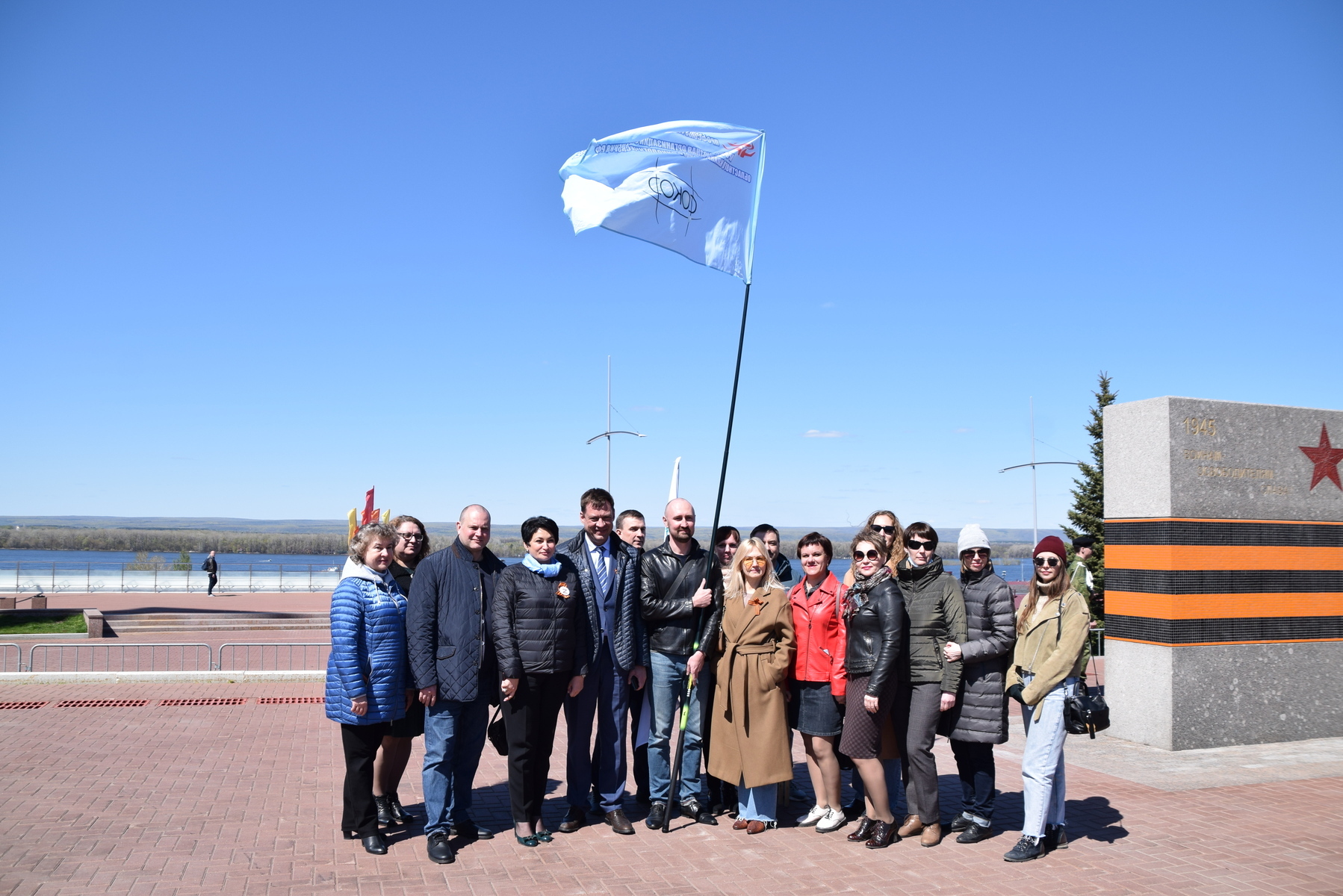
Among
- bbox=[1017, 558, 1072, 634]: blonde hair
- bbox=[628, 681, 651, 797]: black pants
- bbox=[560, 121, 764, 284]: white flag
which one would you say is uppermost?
bbox=[560, 121, 764, 284]: white flag

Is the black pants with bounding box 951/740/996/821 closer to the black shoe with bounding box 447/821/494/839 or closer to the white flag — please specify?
the black shoe with bounding box 447/821/494/839

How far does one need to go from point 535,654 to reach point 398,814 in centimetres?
157

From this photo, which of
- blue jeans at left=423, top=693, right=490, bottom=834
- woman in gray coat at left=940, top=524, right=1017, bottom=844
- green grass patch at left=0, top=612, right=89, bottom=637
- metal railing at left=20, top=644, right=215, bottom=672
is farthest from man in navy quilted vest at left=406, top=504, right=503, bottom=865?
green grass patch at left=0, top=612, right=89, bottom=637

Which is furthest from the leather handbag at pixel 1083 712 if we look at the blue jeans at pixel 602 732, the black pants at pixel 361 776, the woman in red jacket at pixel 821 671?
the black pants at pixel 361 776

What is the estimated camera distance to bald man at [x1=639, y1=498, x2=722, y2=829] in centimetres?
628

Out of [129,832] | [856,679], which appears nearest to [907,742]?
[856,679]

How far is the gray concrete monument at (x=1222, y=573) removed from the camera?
890cm

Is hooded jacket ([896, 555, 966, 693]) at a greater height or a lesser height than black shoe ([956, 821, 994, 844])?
greater

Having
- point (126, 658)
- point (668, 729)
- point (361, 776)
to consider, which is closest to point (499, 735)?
point (361, 776)

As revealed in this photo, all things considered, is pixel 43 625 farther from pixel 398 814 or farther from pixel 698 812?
pixel 698 812

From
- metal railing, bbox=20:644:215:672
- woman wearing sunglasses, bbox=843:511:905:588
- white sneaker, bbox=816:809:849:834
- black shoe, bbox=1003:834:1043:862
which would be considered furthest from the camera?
metal railing, bbox=20:644:215:672

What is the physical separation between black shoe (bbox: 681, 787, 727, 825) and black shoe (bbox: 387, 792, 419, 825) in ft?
5.94

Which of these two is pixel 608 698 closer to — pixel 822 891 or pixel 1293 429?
pixel 822 891

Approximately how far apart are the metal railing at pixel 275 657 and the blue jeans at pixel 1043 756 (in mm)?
11548
